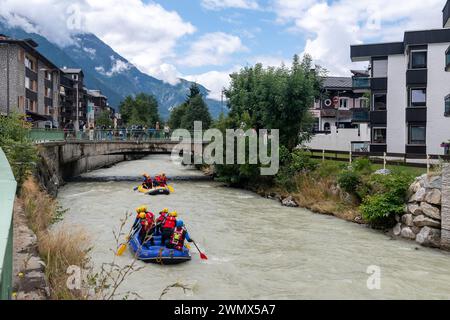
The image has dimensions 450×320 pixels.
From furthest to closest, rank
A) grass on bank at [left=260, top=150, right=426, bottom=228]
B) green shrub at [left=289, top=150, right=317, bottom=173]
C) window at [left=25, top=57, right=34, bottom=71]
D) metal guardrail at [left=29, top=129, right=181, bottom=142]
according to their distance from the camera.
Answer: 1. window at [left=25, top=57, right=34, bottom=71]
2. metal guardrail at [left=29, top=129, right=181, bottom=142]
3. green shrub at [left=289, top=150, right=317, bottom=173]
4. grass on bank at [left=260, top=150, right=426, bottom=228]

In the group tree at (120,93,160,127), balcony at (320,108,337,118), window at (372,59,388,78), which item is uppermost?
→ tree at (120,93,160,127)

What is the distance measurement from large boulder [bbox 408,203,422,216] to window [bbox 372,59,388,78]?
18.5m

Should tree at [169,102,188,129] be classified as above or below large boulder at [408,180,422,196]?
above

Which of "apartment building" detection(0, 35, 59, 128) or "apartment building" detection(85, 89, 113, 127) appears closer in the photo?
"apartment building" detection(0, 35, 59, 128)

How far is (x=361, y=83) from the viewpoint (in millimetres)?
36406

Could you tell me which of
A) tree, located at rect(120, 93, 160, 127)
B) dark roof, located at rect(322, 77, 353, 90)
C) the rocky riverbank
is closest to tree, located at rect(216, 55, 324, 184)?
the rocky riverbank

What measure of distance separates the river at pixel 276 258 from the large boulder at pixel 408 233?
1.69ft

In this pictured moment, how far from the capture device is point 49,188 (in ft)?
95.9

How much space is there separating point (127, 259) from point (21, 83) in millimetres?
41075

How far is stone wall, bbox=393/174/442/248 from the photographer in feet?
57.8

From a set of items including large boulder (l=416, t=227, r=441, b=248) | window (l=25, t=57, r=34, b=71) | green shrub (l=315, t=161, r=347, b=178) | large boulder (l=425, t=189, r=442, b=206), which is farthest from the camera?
window (l=25, t=57, r=34, b=71)

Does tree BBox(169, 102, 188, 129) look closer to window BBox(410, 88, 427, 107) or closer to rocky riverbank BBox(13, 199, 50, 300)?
window BBox(410, 88, 427, 107)

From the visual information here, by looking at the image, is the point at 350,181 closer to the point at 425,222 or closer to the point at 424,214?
the point at 424,214
